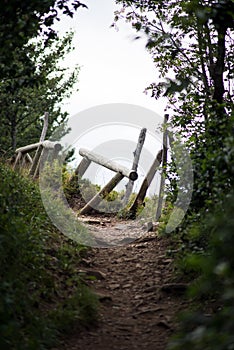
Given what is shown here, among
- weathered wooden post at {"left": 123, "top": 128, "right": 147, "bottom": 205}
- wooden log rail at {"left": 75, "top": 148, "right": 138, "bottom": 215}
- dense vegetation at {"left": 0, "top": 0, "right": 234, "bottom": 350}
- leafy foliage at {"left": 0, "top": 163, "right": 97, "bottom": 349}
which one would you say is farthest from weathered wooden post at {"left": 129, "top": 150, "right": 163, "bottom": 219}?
leafy foliage at {"left": 0, "top": 163, "right": 97, "bottom": 349}

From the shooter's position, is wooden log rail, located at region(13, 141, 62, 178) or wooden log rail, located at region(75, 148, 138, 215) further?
wooden log rail, located at region(13, 141, 62, 178)

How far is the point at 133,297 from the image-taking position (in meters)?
5.73

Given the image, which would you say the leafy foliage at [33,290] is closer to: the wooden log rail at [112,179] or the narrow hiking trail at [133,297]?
the narrow hiking trail at [133,297]

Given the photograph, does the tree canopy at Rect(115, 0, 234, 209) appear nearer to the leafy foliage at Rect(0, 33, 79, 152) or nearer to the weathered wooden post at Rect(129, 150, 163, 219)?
the weathered wooden post at Rect(129, 150, 163, 219)

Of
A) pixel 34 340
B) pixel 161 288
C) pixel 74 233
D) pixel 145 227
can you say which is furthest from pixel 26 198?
pixel 34 340

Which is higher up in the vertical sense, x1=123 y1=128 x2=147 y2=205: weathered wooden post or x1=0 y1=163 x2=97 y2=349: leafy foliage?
x1=123 y1=128 x2=147 y2=205: weathered wooden post

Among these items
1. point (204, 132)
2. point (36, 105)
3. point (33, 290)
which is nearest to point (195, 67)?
point (204, 132)

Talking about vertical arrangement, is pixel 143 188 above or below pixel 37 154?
above

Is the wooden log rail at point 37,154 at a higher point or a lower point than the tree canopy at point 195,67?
lower

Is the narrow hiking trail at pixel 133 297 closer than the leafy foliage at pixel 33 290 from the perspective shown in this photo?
No

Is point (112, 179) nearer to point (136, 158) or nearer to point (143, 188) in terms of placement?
point (136, 158)

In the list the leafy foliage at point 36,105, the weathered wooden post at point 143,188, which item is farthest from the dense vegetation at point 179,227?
the leafy foliage at point 36,105

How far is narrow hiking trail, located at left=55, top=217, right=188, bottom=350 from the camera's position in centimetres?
448

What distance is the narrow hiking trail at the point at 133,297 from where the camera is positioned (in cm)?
448
